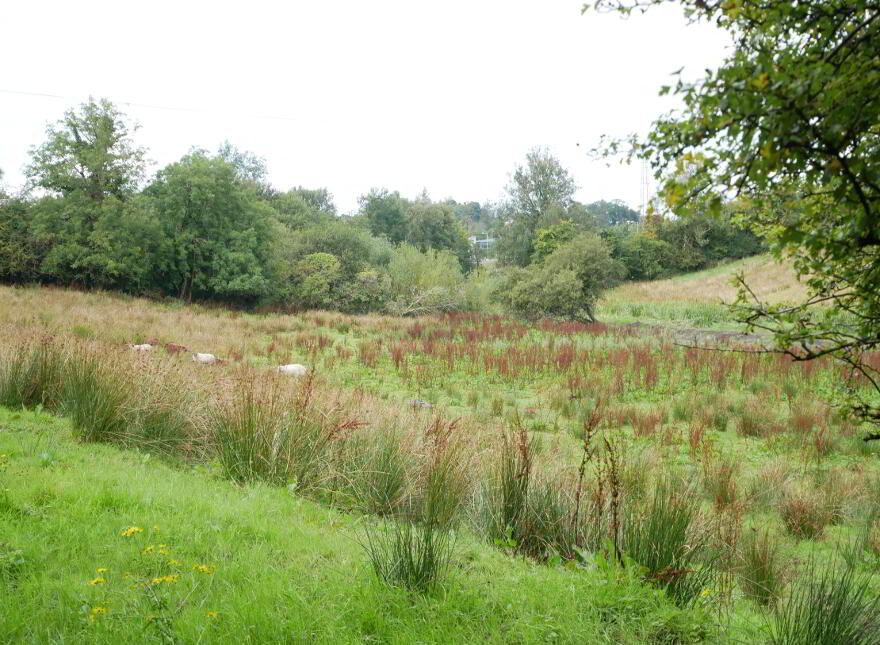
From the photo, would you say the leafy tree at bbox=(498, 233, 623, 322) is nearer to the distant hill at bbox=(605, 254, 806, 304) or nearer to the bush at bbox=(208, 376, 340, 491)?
the distant hill at bbox=(605, 254, 806, 304)

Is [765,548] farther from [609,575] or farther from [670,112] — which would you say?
[670,112]

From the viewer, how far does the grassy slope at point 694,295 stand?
29.2 metres

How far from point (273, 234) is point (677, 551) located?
96.0 ft

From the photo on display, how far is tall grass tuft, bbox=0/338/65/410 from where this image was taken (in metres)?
6.85

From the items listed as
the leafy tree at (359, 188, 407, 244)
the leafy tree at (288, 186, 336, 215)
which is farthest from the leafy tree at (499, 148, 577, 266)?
the leafy tree at (288, 186, 336, 215)

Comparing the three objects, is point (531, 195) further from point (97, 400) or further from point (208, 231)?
point (97, 400)

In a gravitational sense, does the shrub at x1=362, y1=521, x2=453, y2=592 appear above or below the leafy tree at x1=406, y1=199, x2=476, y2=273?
below

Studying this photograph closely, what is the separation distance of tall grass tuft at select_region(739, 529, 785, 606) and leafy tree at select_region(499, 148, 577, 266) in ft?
134

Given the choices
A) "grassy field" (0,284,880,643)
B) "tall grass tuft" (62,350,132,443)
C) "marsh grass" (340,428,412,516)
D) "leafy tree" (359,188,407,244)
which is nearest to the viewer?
"grassy field" (0,284,880,643)

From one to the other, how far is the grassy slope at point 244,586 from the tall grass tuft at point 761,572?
1313 millimetres

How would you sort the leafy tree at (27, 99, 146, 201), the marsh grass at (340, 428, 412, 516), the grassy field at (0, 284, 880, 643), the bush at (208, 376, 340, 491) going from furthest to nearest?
1. the leafy tree at (27, 99, 146, 201)
2. the bush at (208, 376, 340, 491)
3. the marsh grass at (340, 428, 412, 516)
4. the grassy field at (0, 284, 880, 643)

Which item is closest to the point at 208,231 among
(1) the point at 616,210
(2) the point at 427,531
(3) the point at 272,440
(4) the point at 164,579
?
(3) the point at 272,440

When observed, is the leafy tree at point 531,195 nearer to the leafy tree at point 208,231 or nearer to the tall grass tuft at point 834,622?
the leafy tree at point 208,231

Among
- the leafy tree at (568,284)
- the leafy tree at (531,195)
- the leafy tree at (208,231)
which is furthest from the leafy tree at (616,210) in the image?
the leafy tree at (208,231)
